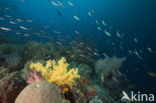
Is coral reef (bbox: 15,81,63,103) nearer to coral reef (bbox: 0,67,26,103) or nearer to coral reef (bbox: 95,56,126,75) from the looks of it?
coral reef (bbox: 0,67,26,103)

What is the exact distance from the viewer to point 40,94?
2453 millimetres

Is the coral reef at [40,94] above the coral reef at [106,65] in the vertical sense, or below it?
above

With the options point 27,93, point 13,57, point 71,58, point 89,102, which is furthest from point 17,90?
point 71,58

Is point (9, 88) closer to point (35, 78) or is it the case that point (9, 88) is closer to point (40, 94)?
point (35, 78)

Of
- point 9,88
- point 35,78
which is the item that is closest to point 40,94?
point 35,78

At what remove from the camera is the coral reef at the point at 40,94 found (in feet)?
7.89

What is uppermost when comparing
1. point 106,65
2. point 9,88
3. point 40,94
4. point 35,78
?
point 40,94

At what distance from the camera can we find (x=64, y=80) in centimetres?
327

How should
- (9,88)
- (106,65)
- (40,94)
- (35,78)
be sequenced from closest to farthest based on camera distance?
(40,94), (9,88), (35,78), (106,65)

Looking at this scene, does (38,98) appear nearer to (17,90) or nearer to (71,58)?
(17,90)

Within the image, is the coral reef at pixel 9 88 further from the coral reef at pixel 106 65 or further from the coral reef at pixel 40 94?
the coral reef at pixel 106 65

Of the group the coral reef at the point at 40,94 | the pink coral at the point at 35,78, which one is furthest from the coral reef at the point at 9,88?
the coral reef at the point at 40,94

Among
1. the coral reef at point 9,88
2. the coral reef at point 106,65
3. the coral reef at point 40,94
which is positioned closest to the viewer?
the coral reef at point 40,94

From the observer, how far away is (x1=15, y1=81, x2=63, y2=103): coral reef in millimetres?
2406
